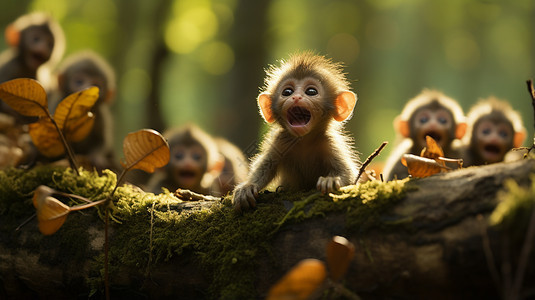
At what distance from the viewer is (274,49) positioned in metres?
12.5

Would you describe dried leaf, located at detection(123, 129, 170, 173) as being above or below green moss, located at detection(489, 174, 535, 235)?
below

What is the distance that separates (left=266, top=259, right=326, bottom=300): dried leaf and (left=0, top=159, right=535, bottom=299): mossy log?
1.42 ft

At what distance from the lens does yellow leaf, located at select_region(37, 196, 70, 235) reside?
2.71 m

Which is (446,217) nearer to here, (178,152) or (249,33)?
(178,152)

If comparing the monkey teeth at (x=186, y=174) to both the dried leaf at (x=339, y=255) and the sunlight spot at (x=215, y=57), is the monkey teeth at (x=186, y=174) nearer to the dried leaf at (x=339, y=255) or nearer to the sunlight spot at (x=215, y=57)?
the dried leaf at (x=339, y=255)

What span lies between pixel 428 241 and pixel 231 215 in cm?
128

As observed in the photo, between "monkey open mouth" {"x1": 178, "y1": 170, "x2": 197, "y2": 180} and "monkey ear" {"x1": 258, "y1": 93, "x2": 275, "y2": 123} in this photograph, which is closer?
"monkey ear" {"x1": 258, "y1": 93, "x2": 275, "y2": 123}

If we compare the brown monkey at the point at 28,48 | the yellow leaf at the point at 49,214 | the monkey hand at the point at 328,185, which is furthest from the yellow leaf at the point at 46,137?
the brown monkey at the point at 28,48

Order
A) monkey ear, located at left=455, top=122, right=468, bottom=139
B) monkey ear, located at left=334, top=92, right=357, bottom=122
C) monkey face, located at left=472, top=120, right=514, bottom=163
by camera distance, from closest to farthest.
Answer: monkey ear, located at left=334, top=92, right=357, bottom=122 → monkey ear, located at left=455, top=122, right=468, bottom=139 → monkey face, located at left=472, top=120, right=514, bottom=163

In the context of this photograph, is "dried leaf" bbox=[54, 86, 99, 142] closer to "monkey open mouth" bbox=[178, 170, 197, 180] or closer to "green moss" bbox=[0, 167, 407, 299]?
"green moss" bbox=[0, 167, 407, 299]

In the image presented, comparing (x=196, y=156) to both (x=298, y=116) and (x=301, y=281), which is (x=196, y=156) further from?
(x=301, y=281)

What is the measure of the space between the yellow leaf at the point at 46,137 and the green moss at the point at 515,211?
11.0ft

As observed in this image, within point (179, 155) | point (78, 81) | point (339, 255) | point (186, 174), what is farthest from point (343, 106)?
point (78, 81)

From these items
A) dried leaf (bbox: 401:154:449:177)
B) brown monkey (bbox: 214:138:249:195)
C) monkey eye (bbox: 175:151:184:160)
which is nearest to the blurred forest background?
brown monkey (bbox: 214:138:249:195)
